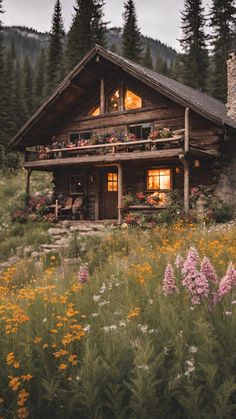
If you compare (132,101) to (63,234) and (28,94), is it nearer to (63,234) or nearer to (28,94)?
(63,234)

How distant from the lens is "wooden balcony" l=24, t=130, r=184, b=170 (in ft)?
54.9

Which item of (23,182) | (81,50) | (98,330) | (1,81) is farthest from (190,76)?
(98,330)

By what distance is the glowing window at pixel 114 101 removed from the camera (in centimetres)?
2067

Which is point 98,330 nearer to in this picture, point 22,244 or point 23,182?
point 22,244

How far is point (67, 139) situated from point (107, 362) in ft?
66.4

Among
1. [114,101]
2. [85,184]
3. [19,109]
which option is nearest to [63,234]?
[85,184]

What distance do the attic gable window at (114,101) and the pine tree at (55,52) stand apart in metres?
25.4

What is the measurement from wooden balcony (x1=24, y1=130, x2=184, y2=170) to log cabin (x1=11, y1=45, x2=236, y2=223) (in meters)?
0.05

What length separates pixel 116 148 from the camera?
1900cm

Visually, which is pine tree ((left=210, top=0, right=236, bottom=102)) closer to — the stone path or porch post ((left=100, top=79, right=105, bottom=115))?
porch post ((left=100, top=79, right=105, bottom=115))

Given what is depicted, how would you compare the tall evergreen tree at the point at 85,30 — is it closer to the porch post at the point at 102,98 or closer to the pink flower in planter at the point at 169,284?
the porch post at the point at 102,98

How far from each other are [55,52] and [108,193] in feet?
106

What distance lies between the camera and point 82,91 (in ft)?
68.9

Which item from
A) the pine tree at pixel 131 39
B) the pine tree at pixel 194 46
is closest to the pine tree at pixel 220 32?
the pine tree at pixel 194 46
